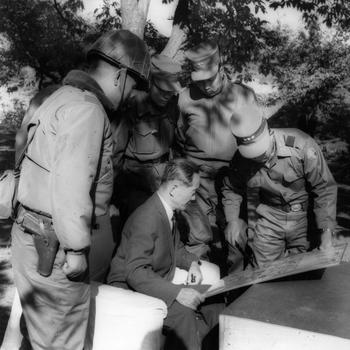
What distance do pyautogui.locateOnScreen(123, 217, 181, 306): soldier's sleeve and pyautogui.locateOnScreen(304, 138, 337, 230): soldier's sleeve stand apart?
117 cm

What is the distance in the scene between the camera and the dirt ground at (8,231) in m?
4.20

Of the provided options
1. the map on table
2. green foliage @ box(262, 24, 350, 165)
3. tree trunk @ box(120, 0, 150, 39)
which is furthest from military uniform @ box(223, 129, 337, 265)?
green foliage @ box(262, 24, 350, 165)

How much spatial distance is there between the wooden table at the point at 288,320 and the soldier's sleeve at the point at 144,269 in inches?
21.9

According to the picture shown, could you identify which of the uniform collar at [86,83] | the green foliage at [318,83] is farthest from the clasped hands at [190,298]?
the green foliage at [318,83]

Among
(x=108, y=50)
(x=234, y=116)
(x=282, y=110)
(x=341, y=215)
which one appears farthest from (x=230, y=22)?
(x=282, y=110)

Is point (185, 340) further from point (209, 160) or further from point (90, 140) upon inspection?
point (209, 160)

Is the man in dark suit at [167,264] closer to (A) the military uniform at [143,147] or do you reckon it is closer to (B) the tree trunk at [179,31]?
(A) the military uniform at [143,147]

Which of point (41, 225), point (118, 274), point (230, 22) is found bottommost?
point (118, 274)

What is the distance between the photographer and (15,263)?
2.56 m

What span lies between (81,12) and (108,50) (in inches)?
384

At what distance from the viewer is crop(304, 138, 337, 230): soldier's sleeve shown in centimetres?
355

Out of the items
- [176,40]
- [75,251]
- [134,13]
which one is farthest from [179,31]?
[75,251]

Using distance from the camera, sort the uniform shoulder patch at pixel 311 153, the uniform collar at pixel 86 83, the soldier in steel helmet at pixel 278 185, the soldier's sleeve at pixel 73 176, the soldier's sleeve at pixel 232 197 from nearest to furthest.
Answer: the soldier's sleeve at pixel 73 176, the uniform collar at pixel 86 83, the soldier in steel helmet at pixel 278 185, the uniform shoulder patch at pixel 311 153, the soldier's sleeve at pixel 232 197

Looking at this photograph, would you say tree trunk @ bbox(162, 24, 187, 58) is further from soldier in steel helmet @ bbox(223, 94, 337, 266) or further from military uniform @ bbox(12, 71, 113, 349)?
military uniform @ bbox(12, 71, 113, 349)
